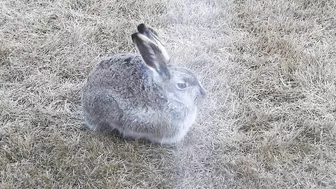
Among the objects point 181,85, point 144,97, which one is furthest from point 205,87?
point 144,97

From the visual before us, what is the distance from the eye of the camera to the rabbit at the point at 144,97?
9.41 ft

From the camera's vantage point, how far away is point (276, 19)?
3.89 metres

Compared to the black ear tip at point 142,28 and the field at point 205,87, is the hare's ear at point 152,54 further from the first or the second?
the field at point 205,87

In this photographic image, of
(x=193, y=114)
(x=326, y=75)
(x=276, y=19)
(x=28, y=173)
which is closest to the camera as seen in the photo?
(x=28, y=173)

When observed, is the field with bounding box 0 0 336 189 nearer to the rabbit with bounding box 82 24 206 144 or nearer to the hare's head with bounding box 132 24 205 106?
the rabbit with bounding box 82 24 206 144

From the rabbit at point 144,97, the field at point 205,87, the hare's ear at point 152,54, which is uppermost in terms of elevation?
the hare's ear at point 152,54

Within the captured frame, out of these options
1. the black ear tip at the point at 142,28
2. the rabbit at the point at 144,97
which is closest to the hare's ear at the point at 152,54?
the rabbit at the point at 144,97

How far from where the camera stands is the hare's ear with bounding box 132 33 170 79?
2729 mm

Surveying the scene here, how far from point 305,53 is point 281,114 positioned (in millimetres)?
643

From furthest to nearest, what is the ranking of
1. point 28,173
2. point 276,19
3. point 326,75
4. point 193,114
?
point 276,19
point 326,75
point 193,114
point 28,173

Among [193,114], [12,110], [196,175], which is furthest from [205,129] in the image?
[12,110]

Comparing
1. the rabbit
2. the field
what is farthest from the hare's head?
the field

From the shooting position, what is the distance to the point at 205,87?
11.0 ft

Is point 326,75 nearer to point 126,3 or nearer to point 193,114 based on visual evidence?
point 193,114
